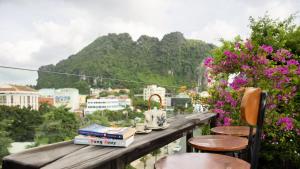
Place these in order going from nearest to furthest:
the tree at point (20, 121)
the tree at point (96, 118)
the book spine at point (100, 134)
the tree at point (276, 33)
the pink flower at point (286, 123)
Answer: the book spine at point (100, 134) → the tree at point (20, 121) → the tree at point (96, 118) → the pink flower at point (286, 123) → the tree at point (276, 33)

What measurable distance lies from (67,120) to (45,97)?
0.34 meters

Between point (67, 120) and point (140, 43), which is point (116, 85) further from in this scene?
point (140, 43)

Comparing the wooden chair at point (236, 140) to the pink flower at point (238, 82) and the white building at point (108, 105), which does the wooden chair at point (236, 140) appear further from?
the pink flower at point (238, 82)

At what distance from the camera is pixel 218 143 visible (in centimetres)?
158

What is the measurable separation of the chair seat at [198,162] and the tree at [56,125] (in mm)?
917

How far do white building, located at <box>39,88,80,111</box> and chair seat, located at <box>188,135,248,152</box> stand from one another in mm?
1325

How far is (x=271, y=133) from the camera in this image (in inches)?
110

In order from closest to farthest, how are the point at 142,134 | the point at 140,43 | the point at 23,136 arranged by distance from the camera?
1. the point at 142,134
2. the point at 23,136
3. the point at 140,43

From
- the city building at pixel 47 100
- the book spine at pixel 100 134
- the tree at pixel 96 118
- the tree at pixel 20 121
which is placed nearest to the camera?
the book spine at pixel 100 134

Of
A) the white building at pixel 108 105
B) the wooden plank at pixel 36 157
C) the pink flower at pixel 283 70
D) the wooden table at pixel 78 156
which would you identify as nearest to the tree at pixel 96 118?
the white building at pixel 108 105

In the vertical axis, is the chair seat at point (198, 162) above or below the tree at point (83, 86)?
below

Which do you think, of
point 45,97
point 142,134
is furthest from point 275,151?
point 45,97

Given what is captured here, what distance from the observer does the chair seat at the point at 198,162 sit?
3.61ft

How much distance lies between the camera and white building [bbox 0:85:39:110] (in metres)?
1.93
